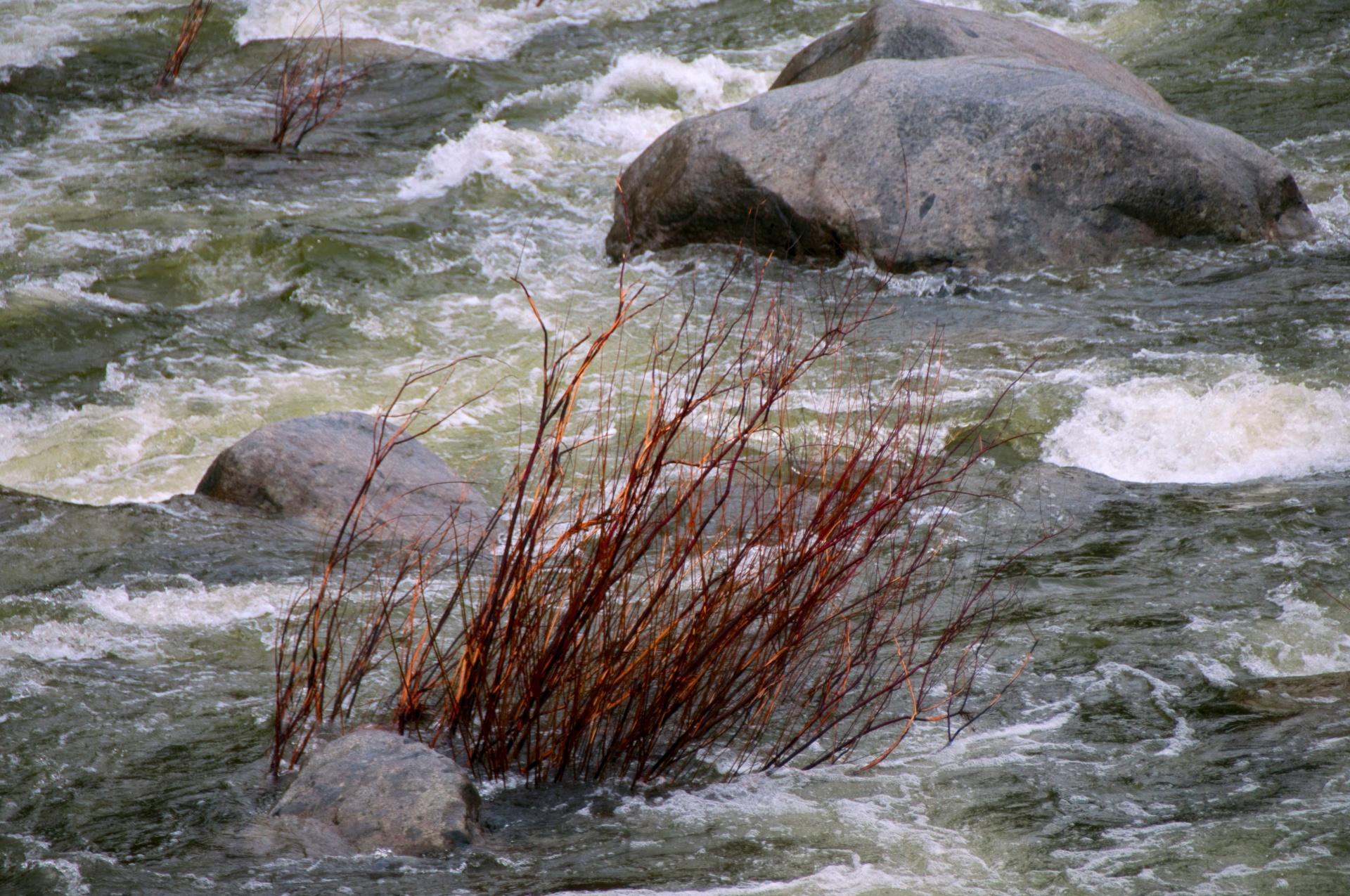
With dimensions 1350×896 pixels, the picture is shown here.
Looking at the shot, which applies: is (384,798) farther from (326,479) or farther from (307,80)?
(307,80)

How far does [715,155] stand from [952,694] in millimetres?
4640

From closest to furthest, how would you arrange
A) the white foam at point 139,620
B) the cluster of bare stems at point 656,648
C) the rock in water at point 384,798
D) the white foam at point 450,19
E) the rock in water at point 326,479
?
the rock in water at point 384,798 < the cluster of bare stems at point 656,648 < the white foam at point 139,620 < the rock in water at point 326,479 < the white foam at point 450,19

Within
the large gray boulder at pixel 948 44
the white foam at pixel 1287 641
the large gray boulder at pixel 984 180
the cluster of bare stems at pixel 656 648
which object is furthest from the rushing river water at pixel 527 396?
the large gray boulder at pixel 948 44

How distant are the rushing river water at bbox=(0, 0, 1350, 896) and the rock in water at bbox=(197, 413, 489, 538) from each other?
192 millimetres

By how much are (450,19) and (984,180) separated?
23.0ft

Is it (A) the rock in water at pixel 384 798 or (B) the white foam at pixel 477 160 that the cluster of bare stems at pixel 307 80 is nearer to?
(B) the white foam at pixel 477 160

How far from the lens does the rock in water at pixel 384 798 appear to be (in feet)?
8.83

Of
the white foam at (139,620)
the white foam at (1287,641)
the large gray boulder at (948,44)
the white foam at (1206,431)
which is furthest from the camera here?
the large gray boulder at (948,44)

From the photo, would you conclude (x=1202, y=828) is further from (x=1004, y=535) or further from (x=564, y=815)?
(x=1004, y=535)

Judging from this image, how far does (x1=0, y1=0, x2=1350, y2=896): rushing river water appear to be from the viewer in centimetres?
281

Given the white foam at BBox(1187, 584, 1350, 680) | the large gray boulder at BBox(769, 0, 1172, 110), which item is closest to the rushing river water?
the white foam at BBox(1187, 584, 1350, 680)

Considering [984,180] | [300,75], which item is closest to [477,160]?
[300,75]

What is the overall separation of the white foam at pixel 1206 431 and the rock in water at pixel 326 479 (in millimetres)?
2626

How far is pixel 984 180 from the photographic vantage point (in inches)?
275
